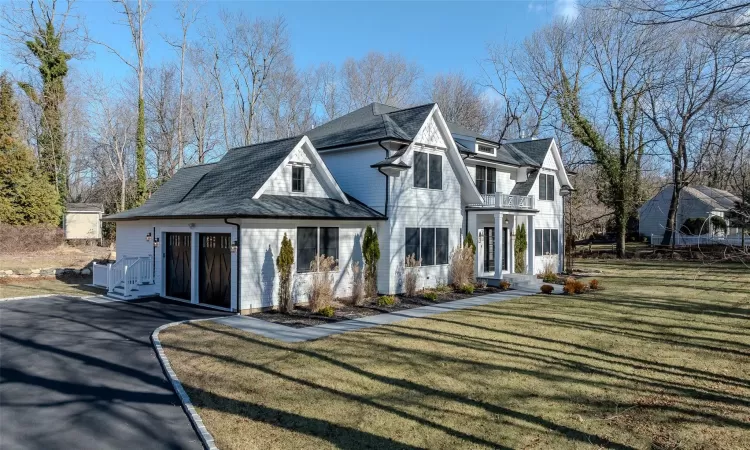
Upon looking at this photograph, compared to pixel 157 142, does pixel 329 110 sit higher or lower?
higher

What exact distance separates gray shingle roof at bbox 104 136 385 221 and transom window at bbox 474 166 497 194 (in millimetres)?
7356

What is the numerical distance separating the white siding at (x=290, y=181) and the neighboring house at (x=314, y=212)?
4 centimetres

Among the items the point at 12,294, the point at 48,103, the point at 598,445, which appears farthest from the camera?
the point at 48,103

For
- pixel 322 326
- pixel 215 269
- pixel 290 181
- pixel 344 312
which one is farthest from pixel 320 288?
pixel 290 181

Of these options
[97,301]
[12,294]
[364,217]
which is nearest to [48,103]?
[12,294]

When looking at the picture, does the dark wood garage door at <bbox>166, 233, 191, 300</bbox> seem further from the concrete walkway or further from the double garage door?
the concrete walkway

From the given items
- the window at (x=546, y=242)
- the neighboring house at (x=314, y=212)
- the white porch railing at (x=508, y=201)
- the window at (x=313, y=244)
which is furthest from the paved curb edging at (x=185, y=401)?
the window at (x=546, y=242)

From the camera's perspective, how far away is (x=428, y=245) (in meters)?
18.4

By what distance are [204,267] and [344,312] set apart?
16.0ft

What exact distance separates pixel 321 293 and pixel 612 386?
8.14 metres

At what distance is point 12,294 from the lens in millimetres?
16859

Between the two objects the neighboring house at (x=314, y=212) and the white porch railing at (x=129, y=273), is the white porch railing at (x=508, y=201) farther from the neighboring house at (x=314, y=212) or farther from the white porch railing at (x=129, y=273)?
the white porch railing at (x=129, y=273)

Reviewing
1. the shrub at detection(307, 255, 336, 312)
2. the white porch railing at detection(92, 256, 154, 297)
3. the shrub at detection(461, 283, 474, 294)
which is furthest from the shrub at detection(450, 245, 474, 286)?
the white porch railing at detection(92, 256, 154, 297)

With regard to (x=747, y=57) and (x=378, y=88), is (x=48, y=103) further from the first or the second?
(x=747, y=57)
